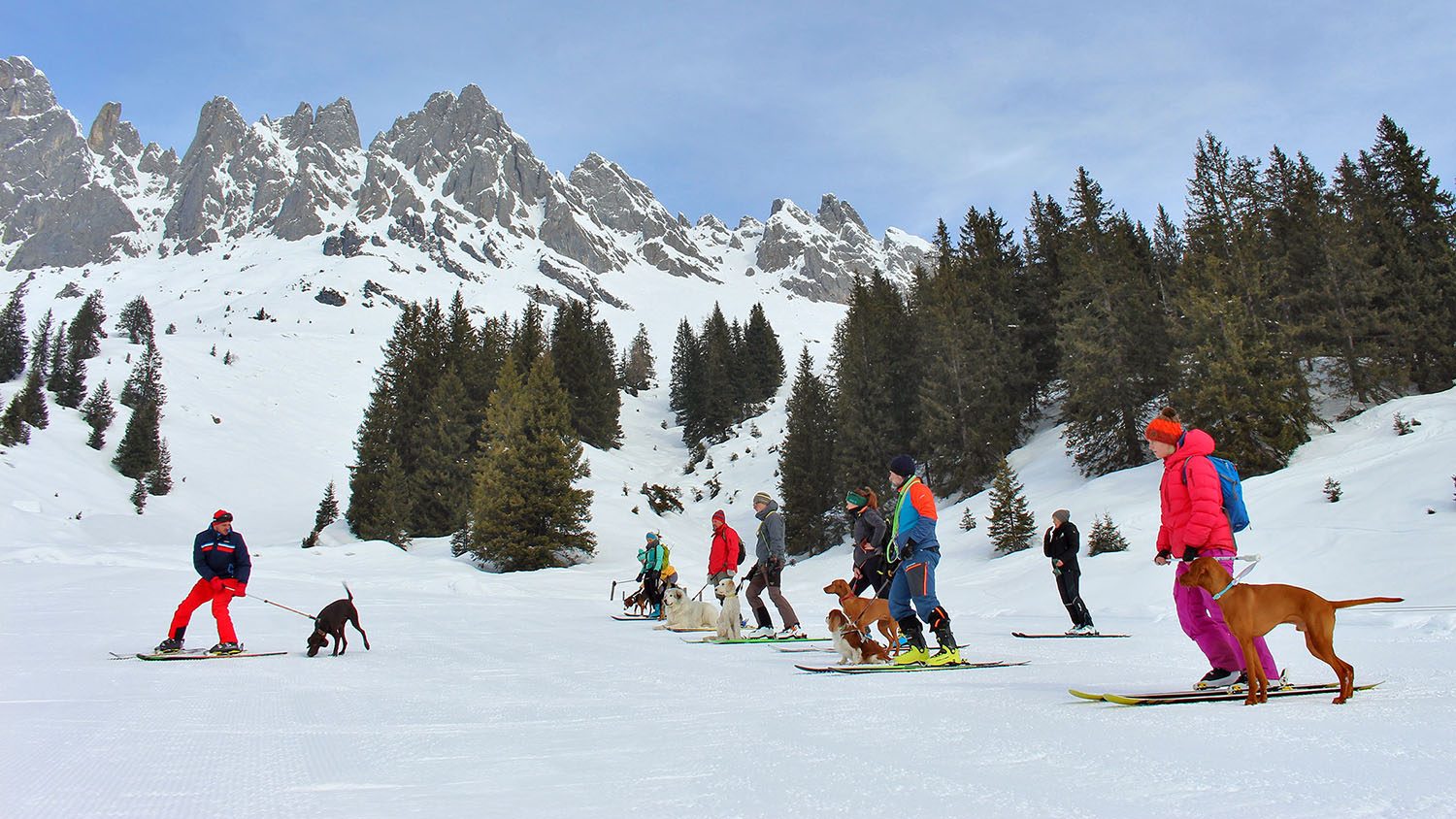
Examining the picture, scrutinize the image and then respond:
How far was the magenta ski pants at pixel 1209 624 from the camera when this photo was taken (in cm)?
478

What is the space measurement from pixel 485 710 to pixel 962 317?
32.3 metres

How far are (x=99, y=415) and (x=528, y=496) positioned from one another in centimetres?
3618

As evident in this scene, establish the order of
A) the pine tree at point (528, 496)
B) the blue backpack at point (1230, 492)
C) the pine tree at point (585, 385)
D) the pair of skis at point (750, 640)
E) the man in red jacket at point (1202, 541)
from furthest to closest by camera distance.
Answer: the pine tree at point (585, 385) < the pine tree at point (528, 496) < the pair of skis at point (750, 640) < the blue backpack at point (1230, 492) < the man in red jacket at point (1202, 541)

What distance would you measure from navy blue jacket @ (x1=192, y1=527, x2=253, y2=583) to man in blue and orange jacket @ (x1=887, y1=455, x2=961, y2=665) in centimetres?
738

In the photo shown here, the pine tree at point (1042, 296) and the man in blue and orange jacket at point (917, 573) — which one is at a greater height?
the pine tree at point (1042, 296)

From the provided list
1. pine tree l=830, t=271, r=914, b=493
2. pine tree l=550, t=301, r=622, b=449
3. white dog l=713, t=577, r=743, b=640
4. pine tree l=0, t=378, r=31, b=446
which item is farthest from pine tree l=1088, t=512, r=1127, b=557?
pine tree l=0, t=378, r=31, b=446

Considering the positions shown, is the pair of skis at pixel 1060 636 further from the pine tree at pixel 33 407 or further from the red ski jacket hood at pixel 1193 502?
the pine tree at pixel 33 407

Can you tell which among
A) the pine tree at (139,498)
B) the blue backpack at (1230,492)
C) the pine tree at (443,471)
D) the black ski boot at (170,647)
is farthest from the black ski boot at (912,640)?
the pine tree at (139,498)

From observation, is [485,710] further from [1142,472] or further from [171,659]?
[1142,472]

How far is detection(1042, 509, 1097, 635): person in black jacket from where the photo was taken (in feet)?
32.5

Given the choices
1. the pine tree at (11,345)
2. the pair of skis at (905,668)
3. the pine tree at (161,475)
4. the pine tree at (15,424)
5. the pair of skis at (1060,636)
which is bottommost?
the pair of skis at (1060,636)

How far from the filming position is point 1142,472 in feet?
77.3

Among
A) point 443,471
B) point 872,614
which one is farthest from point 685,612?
point 443,471

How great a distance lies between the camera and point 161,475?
1609 inches
